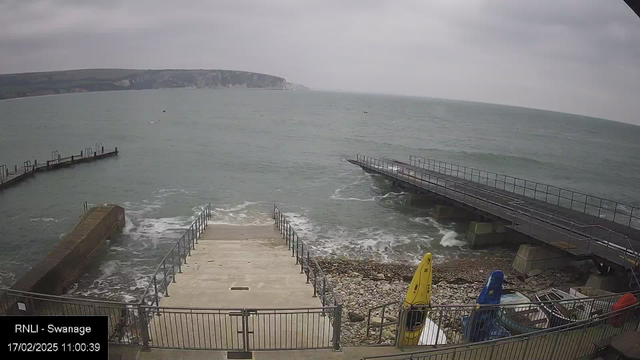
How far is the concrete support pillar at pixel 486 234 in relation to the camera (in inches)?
942

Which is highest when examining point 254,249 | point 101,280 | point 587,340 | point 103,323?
point 103,323

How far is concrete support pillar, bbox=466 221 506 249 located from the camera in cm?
2392

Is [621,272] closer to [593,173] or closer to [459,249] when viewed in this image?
[459,249]

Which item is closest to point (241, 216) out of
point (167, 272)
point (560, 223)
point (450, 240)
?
point (450, 240)

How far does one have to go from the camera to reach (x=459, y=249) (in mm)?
23875

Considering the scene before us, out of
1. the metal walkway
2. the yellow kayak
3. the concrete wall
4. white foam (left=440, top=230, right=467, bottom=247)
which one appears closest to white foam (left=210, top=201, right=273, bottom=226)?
the concrete wall

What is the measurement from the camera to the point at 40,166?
4175 centimetres

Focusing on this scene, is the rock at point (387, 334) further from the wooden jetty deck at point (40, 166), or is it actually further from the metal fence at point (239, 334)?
the wooden jetty deck at point (40, 166)

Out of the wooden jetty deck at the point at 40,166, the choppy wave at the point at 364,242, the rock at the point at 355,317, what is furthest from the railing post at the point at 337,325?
the wooden jetty deck at the point at 40,166

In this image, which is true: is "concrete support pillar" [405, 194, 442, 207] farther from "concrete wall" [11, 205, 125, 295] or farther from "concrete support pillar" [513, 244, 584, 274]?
"concrete wall" [11, 205, 125, 295]

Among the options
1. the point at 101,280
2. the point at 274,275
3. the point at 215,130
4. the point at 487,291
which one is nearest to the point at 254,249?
the point at 274,275

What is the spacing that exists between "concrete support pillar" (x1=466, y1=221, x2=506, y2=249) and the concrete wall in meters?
21.7

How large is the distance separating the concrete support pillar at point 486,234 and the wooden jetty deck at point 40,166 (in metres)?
39.0

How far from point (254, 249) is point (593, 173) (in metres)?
59.2
